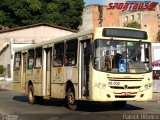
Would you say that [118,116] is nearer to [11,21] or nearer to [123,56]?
[123,56]

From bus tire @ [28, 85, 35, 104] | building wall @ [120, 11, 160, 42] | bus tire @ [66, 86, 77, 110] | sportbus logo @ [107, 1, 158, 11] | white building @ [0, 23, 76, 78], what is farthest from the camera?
building wall @ [120, 11, 160, 42]

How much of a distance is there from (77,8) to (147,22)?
57.6 meters

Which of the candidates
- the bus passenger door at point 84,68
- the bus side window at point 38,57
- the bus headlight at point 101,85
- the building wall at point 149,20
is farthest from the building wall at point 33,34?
the building wall at point 149,20

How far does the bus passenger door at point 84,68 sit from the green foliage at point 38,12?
4847 centimetres

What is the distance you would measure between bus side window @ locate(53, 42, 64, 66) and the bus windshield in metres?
2.82

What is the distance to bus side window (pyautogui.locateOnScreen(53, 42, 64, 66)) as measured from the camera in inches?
739

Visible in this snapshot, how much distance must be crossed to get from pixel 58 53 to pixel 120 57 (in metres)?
3.51

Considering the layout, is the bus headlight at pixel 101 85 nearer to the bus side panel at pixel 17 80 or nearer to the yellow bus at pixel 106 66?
the yellow bus at pixel 106 66

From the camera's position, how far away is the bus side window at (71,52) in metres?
17.5

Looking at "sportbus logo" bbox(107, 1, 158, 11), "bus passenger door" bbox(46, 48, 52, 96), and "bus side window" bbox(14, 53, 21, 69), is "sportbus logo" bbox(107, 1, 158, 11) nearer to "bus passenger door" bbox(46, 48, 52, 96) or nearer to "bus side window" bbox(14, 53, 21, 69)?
"bus side window" bbox(14, 53, 21, 69)

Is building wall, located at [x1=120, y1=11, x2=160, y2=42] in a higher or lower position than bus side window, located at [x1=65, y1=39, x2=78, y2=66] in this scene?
higher

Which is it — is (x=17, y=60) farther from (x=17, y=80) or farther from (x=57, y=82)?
(x=57, y=82)

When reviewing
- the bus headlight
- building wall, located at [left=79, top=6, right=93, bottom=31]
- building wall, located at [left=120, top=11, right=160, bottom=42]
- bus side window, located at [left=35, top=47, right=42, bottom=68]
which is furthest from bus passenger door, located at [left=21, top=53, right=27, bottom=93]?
building wall, located at [left=120, top=11, right=160, bottom=42]

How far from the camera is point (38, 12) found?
217 ft
